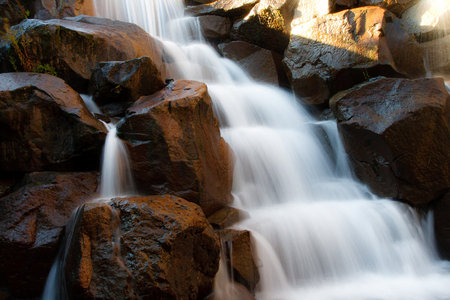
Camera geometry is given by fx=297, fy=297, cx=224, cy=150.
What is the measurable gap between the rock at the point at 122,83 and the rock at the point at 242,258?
2161mm

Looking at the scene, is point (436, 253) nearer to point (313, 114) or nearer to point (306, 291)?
point (306, 291)

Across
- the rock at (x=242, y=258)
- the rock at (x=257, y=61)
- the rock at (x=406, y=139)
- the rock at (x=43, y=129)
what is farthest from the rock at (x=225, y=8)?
the rock at (x=242, y=258)

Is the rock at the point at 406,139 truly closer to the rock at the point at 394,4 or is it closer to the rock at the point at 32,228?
the rock at the point at 394,4

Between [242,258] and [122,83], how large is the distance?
2.53m

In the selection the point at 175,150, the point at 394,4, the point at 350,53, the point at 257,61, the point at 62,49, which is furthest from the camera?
the point at 257,61

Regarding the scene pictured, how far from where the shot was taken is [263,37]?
7.00m

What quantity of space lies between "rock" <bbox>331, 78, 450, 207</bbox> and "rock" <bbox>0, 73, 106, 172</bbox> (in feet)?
11.1

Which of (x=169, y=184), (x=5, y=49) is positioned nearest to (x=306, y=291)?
(x=169, y=184)

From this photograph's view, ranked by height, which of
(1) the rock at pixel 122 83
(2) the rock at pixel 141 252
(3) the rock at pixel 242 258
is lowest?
(3) the rock at pixel 242 258

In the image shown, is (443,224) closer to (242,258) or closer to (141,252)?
(242,258)

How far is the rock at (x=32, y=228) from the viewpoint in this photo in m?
2.45

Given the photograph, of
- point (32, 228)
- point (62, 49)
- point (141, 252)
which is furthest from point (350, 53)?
point (32, 228)

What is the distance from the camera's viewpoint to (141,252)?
2100 mm

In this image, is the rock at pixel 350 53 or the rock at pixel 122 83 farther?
the rock at pixel 350 53
